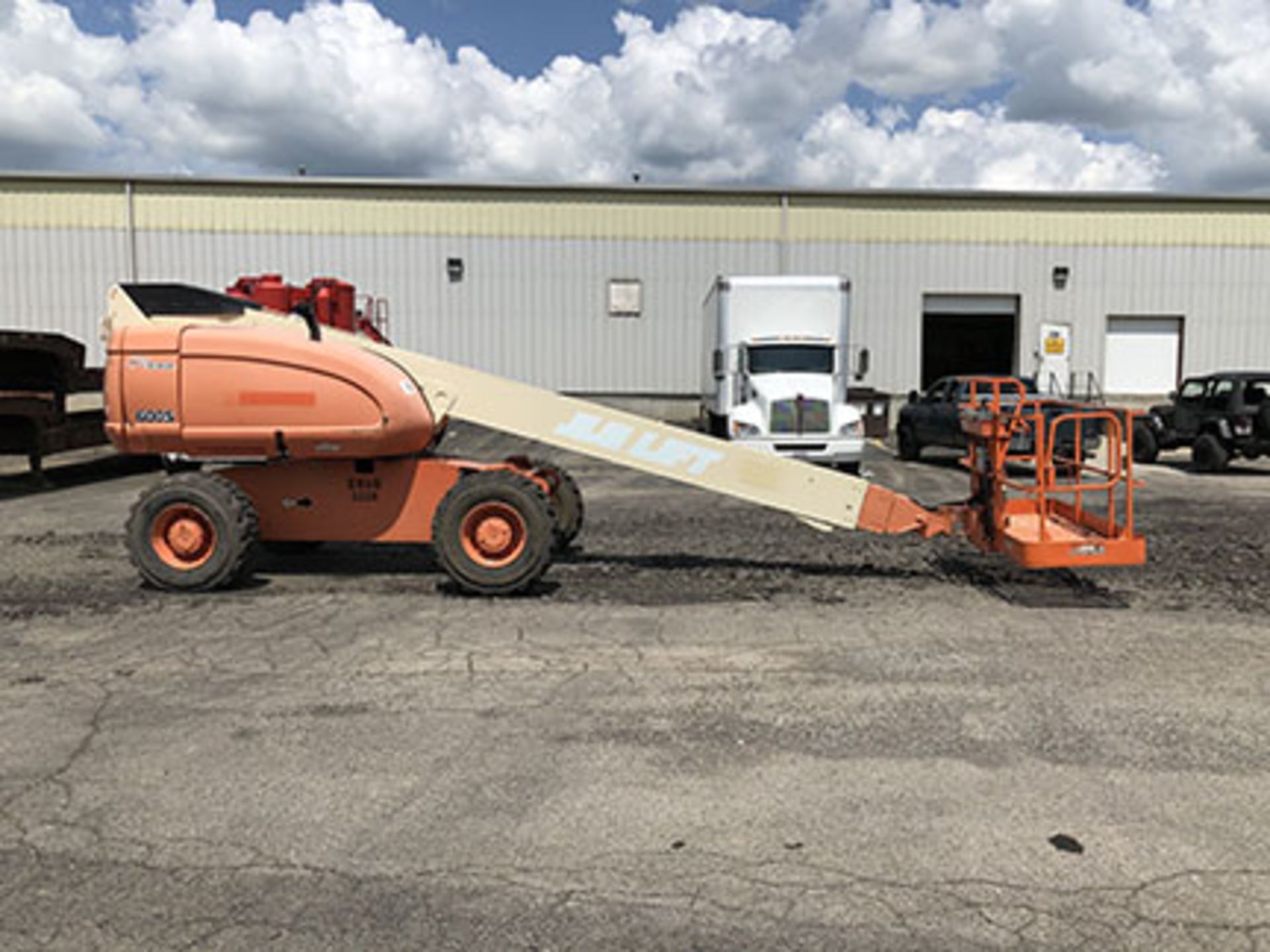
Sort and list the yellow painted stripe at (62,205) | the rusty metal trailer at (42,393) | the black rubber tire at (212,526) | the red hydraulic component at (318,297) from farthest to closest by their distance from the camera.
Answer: the yellow painted stripe at (62,205)
the red hydraulic component at (318,297)
the rusty metal trailer at (42,393)
the black rubber tire at (212,526)

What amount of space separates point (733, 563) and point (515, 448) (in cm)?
1239

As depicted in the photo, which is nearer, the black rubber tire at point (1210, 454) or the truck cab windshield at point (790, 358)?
the truck cab windshield at point (790, 358)

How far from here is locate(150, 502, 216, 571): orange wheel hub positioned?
305 inches

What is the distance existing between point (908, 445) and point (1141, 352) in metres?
11.9

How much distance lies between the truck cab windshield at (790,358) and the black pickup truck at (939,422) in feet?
7.71

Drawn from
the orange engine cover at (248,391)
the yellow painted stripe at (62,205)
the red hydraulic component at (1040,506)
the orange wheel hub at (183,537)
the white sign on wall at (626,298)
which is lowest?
the orange wheel hub at (183,537)

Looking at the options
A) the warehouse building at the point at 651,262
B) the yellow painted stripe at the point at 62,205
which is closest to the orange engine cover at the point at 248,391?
the warehouse building at the point at 651,262

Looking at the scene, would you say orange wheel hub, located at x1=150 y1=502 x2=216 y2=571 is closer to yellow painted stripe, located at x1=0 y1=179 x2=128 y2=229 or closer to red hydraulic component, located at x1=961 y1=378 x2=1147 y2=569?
red hydraulic component, located at x1=961 y1=378 x2=1147 y2=569

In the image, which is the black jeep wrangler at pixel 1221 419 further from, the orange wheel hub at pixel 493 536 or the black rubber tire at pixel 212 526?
the black rubber tire at pixel 212 526

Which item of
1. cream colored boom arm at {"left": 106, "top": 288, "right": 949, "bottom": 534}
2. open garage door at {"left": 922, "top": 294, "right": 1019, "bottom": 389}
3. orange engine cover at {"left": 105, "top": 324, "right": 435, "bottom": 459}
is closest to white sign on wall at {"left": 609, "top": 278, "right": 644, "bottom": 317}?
open garage door at {"left": 922, "top": 294, "right": 1019, "bottom": 389}

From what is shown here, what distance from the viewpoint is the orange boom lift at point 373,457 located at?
7.57 metres

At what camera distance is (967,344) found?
1395 inches

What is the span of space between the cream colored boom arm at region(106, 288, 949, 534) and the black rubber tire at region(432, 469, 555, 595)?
598 mm

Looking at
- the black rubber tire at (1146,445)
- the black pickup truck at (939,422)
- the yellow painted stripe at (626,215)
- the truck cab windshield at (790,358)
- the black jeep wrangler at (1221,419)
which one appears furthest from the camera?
the yellow painted stripe at (626,215)
